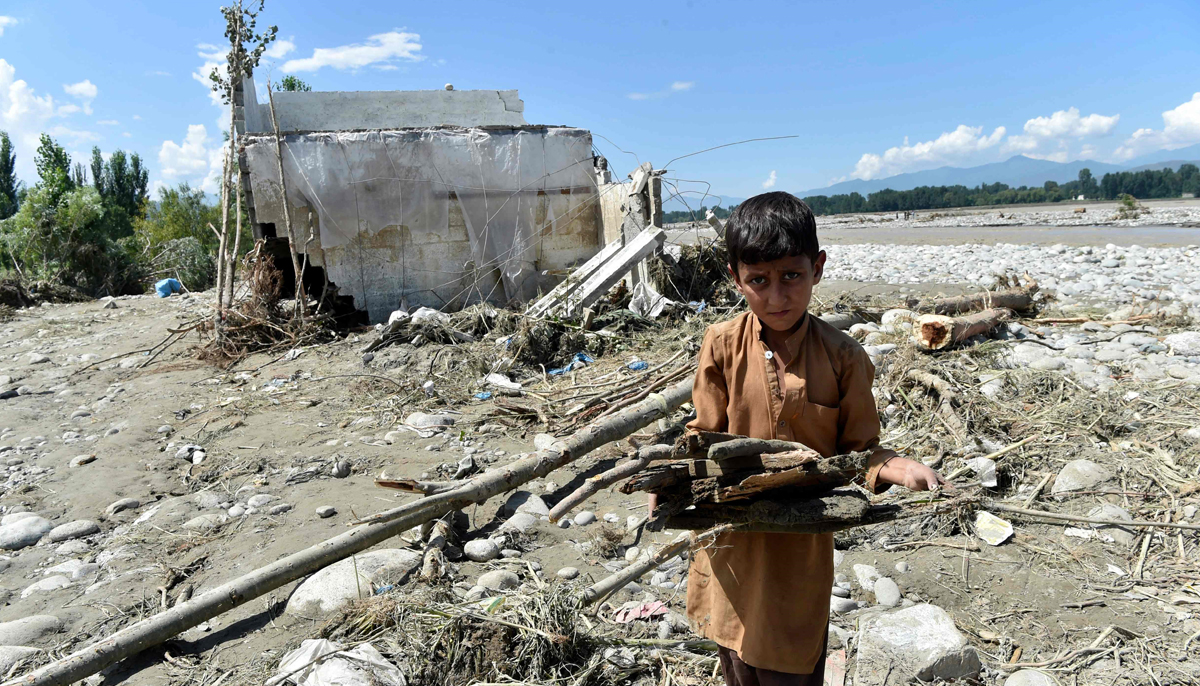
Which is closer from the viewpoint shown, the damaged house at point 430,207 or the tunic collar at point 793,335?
the tunic collar at point 793,335

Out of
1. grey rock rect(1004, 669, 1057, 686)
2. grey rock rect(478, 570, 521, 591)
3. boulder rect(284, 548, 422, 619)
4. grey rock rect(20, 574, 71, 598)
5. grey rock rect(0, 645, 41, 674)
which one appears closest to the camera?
grey rock rect(1004, 669, 1057, 686)

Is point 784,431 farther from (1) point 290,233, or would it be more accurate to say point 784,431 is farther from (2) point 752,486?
(1) point 290,233

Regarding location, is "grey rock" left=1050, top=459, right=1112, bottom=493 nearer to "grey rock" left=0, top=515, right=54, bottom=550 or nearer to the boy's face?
the boy's face

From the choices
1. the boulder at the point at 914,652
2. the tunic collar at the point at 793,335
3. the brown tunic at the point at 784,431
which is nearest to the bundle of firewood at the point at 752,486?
the brown tunic at the point at 784,431

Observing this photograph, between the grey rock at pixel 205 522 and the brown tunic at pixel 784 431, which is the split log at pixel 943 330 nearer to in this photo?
the brown tunic at pixel 784 431

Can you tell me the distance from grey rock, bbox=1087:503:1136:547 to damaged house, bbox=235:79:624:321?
19.7 feet

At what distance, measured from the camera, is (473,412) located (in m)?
5.05

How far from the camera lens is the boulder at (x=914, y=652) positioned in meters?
2.12

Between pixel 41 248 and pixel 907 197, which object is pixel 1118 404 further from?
pixel 907 197

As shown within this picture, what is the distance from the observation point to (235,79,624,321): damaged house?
7.97 metres

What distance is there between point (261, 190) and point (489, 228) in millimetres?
2708

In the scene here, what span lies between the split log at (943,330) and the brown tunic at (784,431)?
410 cm

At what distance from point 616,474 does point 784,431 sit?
390 millimetres

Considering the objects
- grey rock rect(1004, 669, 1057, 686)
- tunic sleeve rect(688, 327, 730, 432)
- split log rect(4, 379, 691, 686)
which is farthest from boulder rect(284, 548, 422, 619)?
grey rock rect(1004, 669, 1057, 686)
